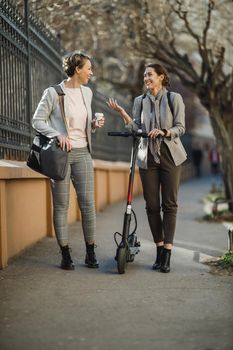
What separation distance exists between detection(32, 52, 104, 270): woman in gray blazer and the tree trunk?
6243mm

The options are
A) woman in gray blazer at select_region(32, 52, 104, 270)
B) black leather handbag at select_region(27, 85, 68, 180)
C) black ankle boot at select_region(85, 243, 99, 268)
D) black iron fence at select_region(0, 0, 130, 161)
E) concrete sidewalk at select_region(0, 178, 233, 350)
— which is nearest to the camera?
concrete sidewalk at select_region(0, 178, 233, 350)

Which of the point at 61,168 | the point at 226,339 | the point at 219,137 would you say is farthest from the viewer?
the point at 219,137

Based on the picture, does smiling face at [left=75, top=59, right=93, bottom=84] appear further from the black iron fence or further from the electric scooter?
the black iron fence

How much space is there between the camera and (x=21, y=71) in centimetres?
775

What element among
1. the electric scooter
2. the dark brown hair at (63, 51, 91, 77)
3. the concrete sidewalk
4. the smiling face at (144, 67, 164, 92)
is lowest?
the concrete sidewalk

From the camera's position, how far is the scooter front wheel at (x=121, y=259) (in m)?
6.01

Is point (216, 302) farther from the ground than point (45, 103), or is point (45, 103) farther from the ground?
point (45, 103)

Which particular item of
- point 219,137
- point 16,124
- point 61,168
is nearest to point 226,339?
point 61,168

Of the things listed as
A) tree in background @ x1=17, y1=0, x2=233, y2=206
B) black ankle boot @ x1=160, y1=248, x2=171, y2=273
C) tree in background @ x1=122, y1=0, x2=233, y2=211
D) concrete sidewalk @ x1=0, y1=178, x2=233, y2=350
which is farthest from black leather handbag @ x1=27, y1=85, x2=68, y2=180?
tree in background @ x1=122, y1=0, x2=233, y2=211

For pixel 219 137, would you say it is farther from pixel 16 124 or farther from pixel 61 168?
pixel 61 168

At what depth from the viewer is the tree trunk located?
12.1 m

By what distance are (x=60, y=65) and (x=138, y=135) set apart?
4.57 m

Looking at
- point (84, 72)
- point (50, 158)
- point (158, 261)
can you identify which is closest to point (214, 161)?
point (158, 261)

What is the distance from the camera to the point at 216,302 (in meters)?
5.06
